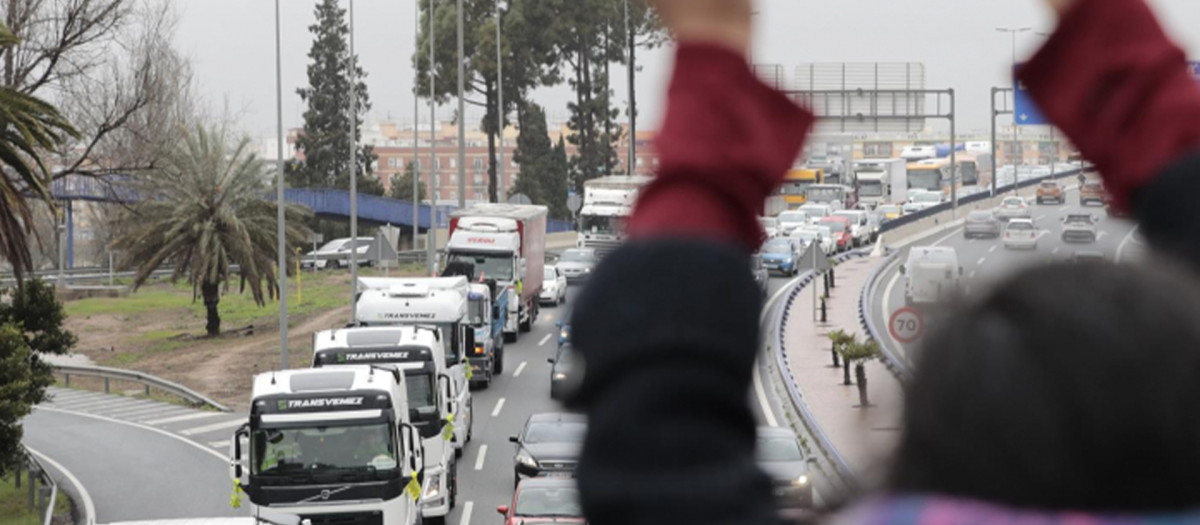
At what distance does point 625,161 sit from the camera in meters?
101

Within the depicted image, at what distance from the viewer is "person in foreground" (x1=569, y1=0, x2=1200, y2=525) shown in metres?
1.23

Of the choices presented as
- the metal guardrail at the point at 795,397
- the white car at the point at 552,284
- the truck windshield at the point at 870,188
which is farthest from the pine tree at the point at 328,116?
the metal guardrail at the point at 795,397

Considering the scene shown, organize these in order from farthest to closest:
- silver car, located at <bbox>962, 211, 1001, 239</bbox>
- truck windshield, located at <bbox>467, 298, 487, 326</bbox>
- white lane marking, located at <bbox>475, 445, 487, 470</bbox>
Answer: silver car, located at <bbox>962, 211, 1001, 239</bbox> → truck windshield, located at <bbox>467, 298, 487, 326</bbox> → white lane marking, located at <bbox>475, 445, 487, 470</bbox>

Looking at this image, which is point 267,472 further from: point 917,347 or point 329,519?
point 917,347

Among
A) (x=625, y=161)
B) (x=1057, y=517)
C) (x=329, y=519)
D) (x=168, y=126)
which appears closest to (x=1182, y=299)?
(x=1057, y=517)

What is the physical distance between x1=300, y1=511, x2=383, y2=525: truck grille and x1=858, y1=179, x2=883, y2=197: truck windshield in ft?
265

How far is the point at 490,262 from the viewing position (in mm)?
48188

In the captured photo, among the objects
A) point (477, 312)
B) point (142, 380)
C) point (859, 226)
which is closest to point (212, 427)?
point (477, 312)

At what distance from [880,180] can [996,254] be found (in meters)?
98.3

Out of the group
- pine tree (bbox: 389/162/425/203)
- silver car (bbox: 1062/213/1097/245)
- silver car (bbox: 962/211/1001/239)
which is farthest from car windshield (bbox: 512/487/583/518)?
pine tree (bbox: 389/162/425/203)

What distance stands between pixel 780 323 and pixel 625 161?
189 feet

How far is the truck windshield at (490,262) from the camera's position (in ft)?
157

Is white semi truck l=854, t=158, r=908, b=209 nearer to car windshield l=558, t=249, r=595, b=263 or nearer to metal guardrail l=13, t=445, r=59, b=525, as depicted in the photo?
car windshield l=558, t=249, r=595, b=263

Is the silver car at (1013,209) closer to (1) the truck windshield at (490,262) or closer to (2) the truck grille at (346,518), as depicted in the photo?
(1) the truck windshield at (490,262)
